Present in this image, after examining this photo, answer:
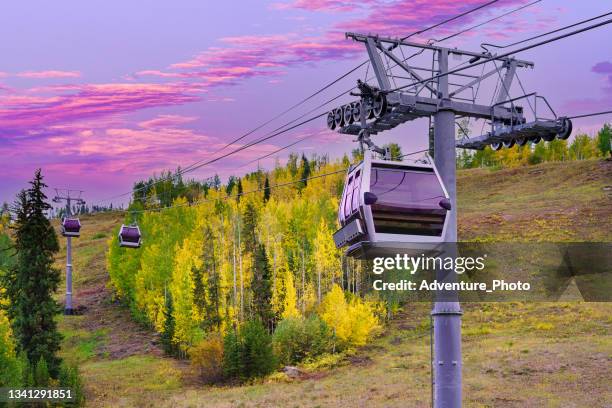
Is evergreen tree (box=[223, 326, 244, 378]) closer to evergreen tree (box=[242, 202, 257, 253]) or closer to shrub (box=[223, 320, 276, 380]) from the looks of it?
shrub (box=[223, 320, 276, 380])

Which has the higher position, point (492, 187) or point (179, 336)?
point (492, 187)

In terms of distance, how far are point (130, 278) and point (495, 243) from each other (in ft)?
160

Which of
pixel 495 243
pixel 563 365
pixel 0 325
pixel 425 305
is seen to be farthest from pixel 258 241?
pixel 563 365

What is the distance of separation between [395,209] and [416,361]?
139 ft

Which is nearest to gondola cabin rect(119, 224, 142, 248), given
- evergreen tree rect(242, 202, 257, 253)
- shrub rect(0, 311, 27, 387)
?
shrub rect(0, 311, 27, 387)

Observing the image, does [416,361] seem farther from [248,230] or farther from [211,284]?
[248,230]

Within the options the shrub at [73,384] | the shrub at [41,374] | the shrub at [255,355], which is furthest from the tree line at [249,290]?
the shrub at [41,374]

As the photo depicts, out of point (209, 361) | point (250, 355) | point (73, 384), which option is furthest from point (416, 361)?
point (73, 384)

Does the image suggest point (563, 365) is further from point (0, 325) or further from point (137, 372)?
point (0, 325)

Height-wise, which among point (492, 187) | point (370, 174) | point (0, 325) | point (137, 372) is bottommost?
point (137, 372)

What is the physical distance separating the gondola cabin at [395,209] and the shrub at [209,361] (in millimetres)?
46807

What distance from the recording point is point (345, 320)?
2616 inches

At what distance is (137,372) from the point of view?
66.8 m

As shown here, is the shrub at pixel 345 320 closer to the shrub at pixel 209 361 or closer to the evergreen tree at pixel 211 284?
the shrub at pixel 209 361
